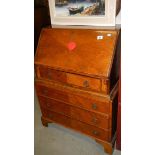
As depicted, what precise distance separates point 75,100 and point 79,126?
1.04 feet

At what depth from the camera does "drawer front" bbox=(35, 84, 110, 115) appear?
1503 mm

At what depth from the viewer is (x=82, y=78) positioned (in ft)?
4.93

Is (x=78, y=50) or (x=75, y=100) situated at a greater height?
(x=78, y=50)

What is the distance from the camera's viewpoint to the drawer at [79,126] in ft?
5.41

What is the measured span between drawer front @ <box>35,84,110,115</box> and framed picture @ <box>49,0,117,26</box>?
67 centimetres

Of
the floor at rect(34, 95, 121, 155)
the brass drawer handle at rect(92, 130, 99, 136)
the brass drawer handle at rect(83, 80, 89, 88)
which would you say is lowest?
the floor at rect(34, 95, 121, 155)

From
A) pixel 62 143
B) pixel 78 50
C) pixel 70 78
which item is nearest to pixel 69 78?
pixel 70 78

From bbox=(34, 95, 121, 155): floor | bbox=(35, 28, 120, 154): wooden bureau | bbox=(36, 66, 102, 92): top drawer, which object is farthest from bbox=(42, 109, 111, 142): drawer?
bbox=(36, 66, 102, 92): top drawer

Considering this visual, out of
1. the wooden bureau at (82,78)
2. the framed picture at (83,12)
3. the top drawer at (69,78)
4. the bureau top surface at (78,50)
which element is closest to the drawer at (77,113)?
the wooden bureau at (82,78)

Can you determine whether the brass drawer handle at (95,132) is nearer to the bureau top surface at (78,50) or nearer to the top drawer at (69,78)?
the top drawer at (69,78)

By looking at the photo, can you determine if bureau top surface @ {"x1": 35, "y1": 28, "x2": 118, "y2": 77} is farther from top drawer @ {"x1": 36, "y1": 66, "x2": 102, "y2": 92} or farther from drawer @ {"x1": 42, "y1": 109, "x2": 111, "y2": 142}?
drawer @ {"x1": 42, "y1": 109, "x2": 111, "y2": 142}

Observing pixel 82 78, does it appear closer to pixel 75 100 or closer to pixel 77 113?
pixel 75 100
